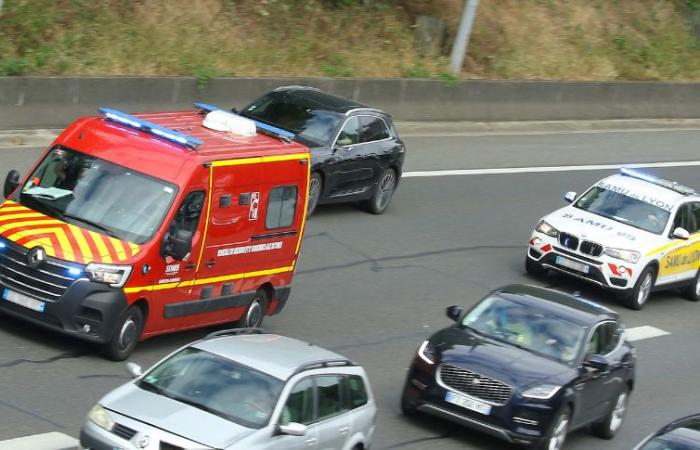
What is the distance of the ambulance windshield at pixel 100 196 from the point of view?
13383 millimetres

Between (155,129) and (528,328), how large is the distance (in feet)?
14.8

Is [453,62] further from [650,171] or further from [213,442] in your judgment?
[213,442]

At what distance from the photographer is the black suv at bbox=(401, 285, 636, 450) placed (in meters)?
12.9

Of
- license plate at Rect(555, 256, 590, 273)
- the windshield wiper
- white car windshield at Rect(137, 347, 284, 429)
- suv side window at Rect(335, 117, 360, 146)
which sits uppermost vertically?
white car windshield at Rect(137, 347, 284, 429)

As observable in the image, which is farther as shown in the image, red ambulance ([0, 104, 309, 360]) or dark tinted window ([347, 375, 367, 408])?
red ambulance ([0, 104, 309, 360])

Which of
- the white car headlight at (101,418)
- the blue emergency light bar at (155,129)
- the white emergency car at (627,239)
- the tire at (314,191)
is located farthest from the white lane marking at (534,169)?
the white car headlight at (101,418)

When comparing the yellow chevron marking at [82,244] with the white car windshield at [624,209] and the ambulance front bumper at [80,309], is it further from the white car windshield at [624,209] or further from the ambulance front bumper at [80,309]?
the white car windshield at [624,209]

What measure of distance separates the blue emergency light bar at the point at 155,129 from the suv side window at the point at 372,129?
7391 mm

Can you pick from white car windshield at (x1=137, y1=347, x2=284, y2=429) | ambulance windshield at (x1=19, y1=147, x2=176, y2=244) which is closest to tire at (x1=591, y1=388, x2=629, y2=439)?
ambulance windshield at (x1=19, y1=147, x2=176, y2=244)

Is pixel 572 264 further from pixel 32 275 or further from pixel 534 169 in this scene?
pixel 32 275

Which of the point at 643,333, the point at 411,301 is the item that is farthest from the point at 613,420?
the point at 643,333

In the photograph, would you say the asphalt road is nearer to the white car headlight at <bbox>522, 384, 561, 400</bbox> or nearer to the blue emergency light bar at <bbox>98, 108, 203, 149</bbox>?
the white car headlight at <bbox>522, 384, 561, 400</bbox>

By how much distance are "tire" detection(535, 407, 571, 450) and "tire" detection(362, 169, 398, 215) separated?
339 inches

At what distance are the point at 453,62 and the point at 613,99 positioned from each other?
555cm
